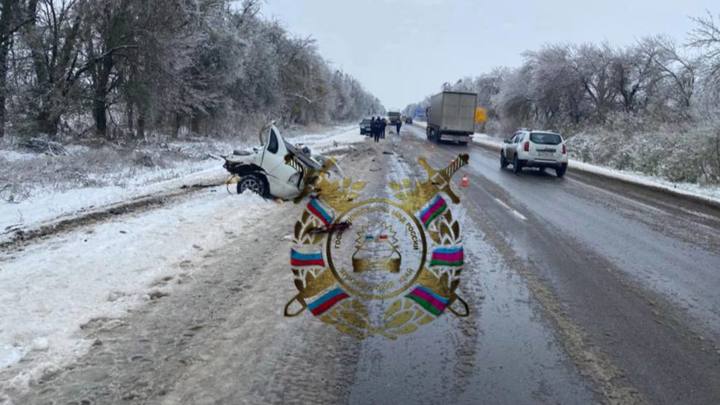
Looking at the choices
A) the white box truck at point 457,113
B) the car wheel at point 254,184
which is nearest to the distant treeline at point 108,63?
the car wheel at point 254,184

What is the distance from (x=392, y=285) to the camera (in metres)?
5.59

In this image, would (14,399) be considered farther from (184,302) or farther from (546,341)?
(546,341)

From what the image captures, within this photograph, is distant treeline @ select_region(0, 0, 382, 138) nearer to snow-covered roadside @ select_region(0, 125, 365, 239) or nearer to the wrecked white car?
snow-covered roadside @ select_region(0, 125, 365, 239)

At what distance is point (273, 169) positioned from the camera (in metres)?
10.6

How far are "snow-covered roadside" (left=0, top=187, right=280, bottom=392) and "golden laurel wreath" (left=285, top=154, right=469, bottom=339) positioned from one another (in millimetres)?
1542

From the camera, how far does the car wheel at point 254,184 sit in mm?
10922

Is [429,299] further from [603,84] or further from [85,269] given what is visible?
[603,84]

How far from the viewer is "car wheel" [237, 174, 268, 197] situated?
10.9 metres

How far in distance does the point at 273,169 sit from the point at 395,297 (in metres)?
6.07

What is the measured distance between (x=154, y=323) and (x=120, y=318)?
0.36 metres

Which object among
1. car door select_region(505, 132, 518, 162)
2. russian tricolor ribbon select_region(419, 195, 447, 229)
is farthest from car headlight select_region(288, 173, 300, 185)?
car door select_region(505, 132, 518, 162)

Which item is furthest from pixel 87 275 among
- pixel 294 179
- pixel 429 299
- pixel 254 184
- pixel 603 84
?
pixel 603 84

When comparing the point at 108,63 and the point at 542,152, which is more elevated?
the point at 108,63

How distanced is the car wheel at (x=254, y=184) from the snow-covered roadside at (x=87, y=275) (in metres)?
1.86
